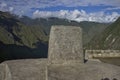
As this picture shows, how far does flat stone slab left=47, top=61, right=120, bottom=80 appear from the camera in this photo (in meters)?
12.7

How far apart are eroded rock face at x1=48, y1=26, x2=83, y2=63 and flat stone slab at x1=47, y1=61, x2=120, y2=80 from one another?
38 centimetres

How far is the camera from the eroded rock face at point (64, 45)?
1429 centimetres

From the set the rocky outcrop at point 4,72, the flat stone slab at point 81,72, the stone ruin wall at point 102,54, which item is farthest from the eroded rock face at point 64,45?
the stone ruin wall at point 102,54

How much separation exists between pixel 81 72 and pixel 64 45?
175cm

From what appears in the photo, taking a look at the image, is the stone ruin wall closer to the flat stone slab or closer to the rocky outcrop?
the flat stone slab

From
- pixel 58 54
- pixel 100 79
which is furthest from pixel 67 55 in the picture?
pixel 100 79

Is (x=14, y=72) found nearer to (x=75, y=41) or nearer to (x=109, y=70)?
(x=75, y=41)

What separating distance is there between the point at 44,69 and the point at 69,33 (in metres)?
2.15

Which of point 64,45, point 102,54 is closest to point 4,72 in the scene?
point 64,45

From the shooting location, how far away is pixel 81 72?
521 inches

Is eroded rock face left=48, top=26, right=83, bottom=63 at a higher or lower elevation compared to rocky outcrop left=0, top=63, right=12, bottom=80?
higher

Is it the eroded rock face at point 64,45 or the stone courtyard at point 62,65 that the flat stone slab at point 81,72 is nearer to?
the stone courtyard at point 62,65

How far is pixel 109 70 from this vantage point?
46.2 feet

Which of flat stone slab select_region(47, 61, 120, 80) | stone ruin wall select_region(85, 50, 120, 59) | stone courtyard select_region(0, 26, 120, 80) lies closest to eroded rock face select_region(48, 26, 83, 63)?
stone courtyard select_region(0, 26, 120, 80)
